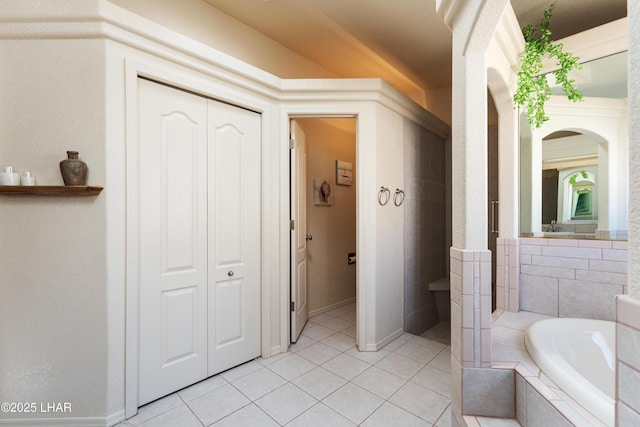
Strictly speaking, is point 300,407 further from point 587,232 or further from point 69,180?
point 587,232

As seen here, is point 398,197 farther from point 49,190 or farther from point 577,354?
point 49,190

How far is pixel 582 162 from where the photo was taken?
194cm

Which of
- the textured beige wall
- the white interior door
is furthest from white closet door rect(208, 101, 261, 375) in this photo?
the textured beige wall

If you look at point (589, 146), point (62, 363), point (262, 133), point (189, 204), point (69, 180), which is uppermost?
point (262, 133)

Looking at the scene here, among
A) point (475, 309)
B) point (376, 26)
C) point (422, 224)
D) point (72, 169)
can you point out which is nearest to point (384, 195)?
point (422, 224)

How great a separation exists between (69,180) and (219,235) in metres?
0.87

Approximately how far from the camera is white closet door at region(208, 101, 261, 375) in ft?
6.35

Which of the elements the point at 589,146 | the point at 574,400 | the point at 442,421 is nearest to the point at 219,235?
the point at 442,421

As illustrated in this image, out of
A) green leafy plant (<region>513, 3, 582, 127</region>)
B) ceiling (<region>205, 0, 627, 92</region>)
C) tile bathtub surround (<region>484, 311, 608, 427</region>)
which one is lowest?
tile bathtub surround (<region>484, 311, 608, 427</region>)

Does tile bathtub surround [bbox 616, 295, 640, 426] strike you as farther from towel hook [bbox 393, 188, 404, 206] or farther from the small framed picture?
the small framed picture

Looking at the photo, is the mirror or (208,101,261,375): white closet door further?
(208,101,261,375): white closet door

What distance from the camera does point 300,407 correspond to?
1.64 metres

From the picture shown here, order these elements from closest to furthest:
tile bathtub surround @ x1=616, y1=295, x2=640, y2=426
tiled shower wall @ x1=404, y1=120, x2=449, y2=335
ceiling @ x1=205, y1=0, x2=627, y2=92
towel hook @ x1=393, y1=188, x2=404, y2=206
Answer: tile bathtub surround @ x1=616, y1=295, x2=640, y2=426
ceiling @ x1=205, y1=0, x2=627, y2=92
towel hook @ x1=393, y1=188, x2=404, y2=206
tiled shower wall @ x1=404, y1=120, x2=449, y2=335

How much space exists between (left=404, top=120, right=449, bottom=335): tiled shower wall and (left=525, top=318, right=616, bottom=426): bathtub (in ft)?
4.00
